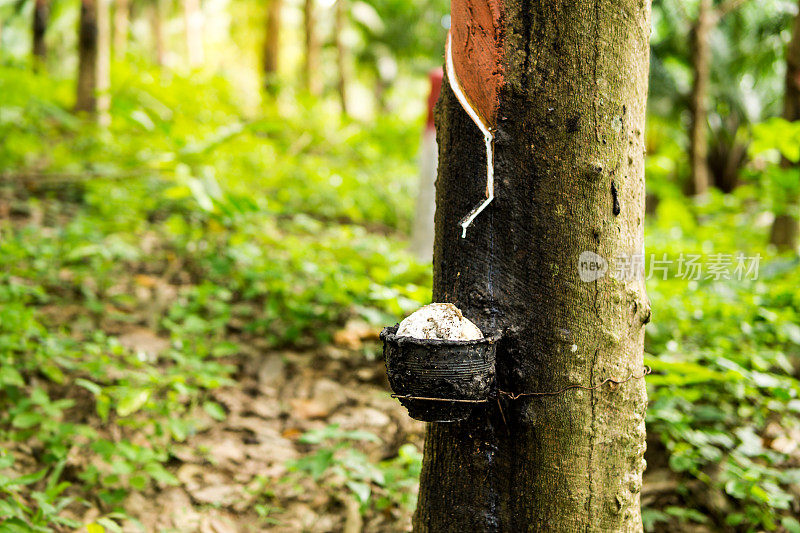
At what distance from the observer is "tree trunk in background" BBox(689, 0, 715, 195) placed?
708 centimetres

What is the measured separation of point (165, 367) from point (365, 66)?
1933 centimetres

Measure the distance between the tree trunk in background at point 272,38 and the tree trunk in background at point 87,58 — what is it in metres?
3.49

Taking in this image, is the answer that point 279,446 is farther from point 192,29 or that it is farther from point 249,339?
point 192,29

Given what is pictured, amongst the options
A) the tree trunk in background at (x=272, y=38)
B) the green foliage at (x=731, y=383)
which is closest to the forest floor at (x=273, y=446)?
the green foliage at (x=731, y=383)

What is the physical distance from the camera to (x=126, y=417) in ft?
7.04

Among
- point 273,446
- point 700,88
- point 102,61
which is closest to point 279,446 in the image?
point 273,446

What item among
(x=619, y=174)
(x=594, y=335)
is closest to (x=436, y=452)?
(x=594, y=335)

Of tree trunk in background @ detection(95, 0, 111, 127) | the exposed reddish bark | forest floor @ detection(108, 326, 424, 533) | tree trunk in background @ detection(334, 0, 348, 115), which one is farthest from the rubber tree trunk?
tree trunk in background @ detection(334, 0, 348, 115)

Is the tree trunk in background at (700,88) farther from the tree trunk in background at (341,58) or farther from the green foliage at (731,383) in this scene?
the tree trunk in background at (341,58)

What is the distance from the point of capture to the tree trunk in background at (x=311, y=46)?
9047 millimetres

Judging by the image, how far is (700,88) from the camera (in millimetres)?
7324

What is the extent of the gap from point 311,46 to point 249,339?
7.51 metres

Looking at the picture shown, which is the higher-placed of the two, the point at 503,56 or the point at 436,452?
the point at 503,56

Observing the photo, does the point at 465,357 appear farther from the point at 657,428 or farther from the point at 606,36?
the point at 657,428
